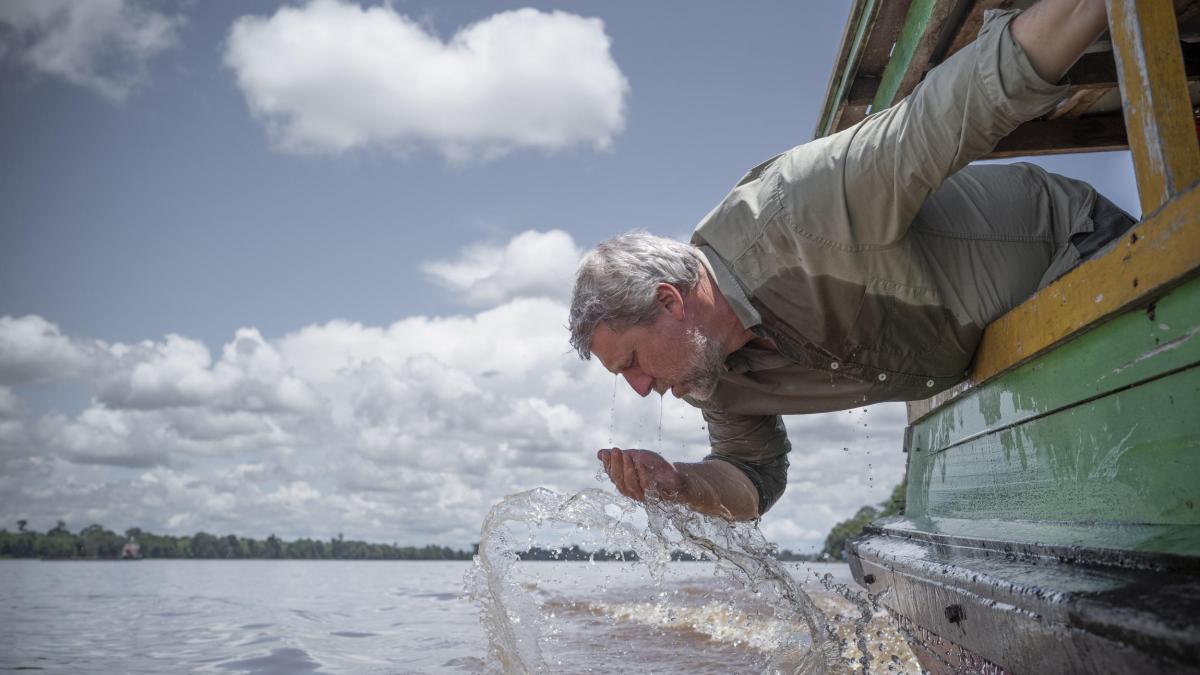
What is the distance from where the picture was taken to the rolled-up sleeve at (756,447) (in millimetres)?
3719

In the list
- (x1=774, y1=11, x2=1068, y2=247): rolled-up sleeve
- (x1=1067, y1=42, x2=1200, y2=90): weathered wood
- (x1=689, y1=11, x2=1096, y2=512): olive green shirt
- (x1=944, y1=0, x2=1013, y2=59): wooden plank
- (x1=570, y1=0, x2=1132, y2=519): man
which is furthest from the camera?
(x1=1067, y1=42, x2=1200, y2=90): weathered wood

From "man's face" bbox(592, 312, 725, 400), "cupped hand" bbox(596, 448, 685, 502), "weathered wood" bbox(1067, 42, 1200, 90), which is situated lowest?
"cupped hand" bbox(596, 448, 685, 502)

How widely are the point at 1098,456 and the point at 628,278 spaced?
5.05ft

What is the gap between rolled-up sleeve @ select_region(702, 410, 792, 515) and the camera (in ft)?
12.2

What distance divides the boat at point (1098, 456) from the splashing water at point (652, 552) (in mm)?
817

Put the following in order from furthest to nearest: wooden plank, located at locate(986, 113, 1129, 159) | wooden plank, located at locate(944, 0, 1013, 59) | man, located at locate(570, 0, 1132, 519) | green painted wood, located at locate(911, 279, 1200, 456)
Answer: wooden plank, located at locate(986, 113, 1129, 159) → wooden plank, located at locate(944, 0, 1013, 59) → man, located at locate(570, 0, 1132, 519) → green painted wood, located at locate(911, 279, 1200, 456)

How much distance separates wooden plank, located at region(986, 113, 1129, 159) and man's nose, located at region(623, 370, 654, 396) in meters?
2.07

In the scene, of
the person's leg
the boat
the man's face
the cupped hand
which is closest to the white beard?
the man's face

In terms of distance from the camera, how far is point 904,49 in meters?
3.30

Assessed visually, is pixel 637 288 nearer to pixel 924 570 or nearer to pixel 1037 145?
pixel 924 570

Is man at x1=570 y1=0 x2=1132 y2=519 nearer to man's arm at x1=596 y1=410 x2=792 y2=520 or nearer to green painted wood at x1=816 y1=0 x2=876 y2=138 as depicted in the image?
man's arm at x1=596 y1=410 x2=792 y2=520

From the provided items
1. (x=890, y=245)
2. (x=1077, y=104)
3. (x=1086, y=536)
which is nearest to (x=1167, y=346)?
(x=1086, y=536)

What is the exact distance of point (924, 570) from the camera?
8.16 feet

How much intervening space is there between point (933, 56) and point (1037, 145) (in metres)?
0.99
